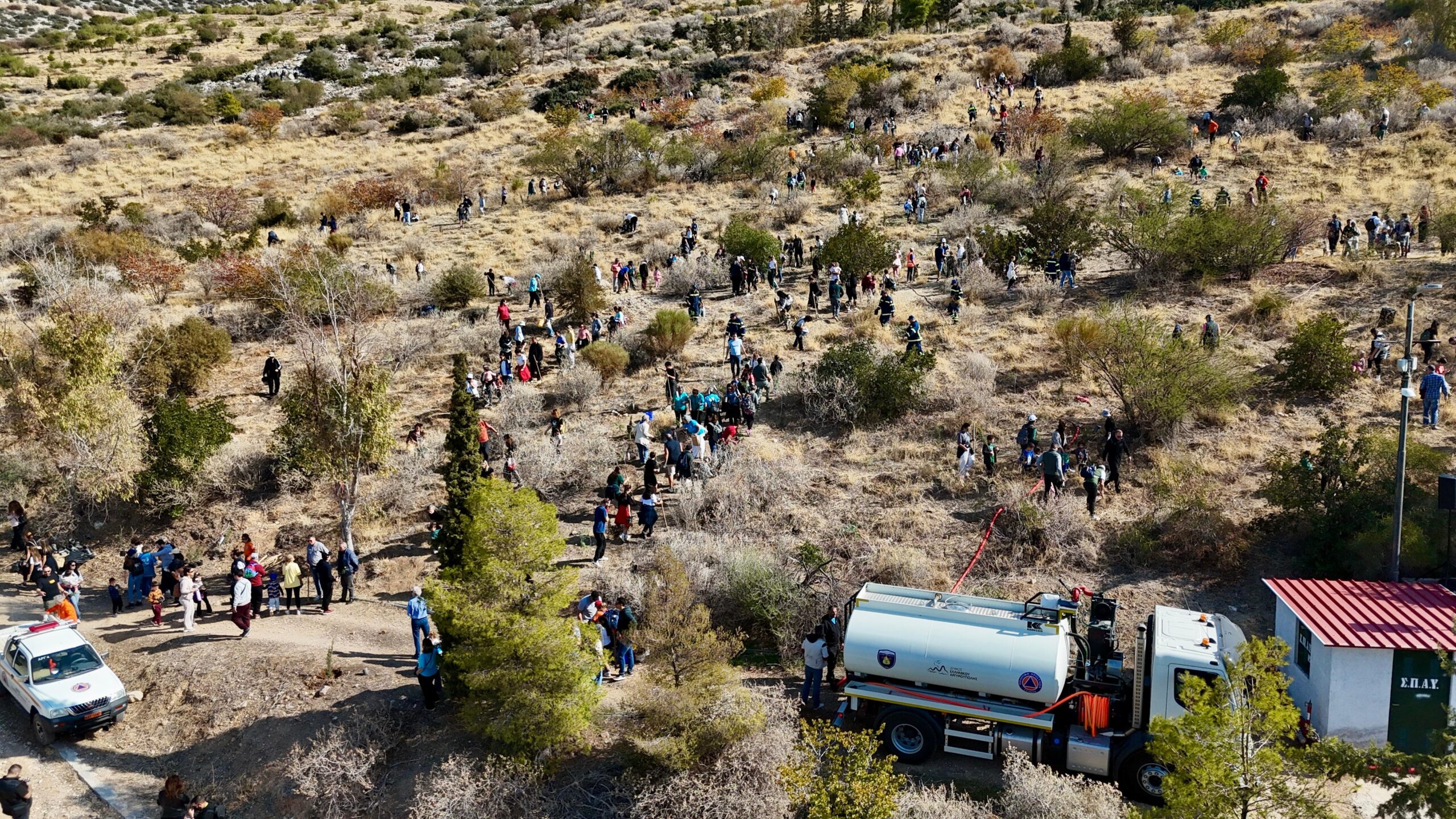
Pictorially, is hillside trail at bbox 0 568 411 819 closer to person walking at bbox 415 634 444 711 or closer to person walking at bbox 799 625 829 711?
person walking at bbox 415 634 444 711

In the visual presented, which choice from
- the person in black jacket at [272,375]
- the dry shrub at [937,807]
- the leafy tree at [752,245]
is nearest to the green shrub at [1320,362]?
the leafy tree at [752,245]

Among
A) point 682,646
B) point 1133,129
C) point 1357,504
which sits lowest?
point 1357,504

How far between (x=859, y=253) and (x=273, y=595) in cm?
1911

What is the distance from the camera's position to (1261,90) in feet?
139

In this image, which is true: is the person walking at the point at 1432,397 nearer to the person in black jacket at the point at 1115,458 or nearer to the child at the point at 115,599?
the person in black jacket at the point at 1115,458

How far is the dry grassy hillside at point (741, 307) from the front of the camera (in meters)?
16.6

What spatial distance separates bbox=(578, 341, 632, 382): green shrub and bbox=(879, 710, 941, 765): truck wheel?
584 inches

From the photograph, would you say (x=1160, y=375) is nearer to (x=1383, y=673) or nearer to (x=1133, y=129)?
(x=1383, y=673)

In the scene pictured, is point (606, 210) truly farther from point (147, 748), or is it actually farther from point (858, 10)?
point (858, 10)

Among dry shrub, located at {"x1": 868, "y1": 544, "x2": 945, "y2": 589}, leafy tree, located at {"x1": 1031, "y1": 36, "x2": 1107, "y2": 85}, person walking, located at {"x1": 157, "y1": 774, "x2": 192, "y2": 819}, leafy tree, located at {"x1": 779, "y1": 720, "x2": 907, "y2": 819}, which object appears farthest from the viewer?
leafy tree, located at {"x1": 1031, "y1": 36, "x2": 1107, "y2": 85}

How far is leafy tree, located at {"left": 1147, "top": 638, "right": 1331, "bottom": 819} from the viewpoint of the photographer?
7.90 m

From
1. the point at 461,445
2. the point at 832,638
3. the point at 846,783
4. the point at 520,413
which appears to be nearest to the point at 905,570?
the point at 832,638

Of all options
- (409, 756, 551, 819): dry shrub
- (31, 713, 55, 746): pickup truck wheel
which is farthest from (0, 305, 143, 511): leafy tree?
(409, 756, 551, 819): dry shrub

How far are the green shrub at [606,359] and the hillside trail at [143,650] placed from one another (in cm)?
954
